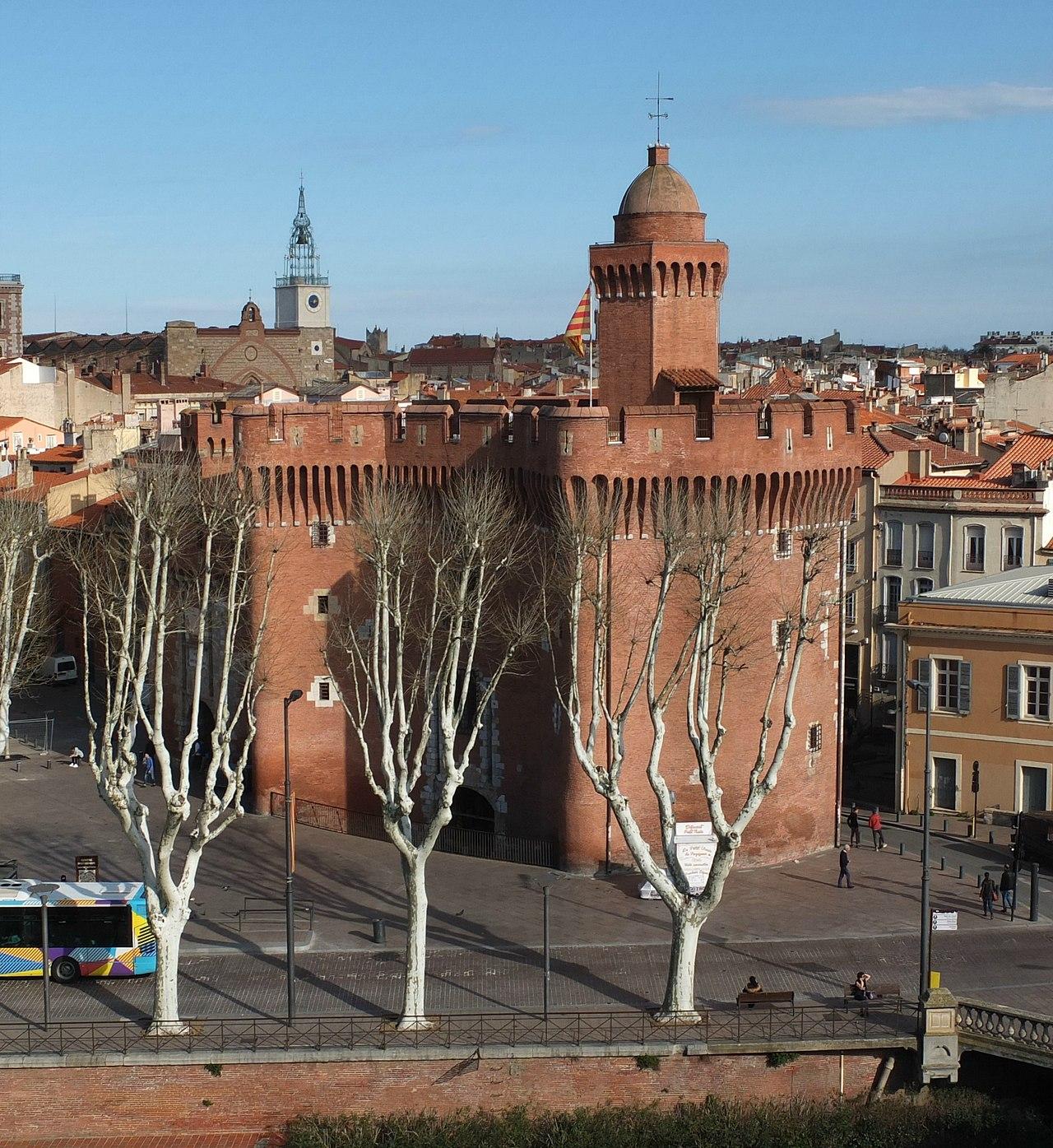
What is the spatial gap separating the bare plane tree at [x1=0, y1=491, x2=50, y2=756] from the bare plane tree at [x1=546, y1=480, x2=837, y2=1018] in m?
17.0

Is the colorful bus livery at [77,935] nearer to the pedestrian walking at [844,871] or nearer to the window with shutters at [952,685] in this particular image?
the pedestrian walking at [844,871]

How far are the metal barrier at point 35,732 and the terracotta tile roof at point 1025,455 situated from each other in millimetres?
34545

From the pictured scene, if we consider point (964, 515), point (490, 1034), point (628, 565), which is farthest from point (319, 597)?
point (964, 515)

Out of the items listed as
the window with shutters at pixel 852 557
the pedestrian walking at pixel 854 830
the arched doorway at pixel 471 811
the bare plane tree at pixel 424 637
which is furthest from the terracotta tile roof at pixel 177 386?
the pedestrian walking at pixel 854 830

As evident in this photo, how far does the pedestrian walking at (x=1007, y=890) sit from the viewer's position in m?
41.9

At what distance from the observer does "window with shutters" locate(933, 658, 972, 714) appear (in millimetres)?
53531

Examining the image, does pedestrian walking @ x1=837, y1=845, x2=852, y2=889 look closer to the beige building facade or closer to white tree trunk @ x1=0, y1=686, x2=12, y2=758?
the beige building facade

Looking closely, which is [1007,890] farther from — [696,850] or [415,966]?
[415,966]

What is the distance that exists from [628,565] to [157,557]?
11.7 metres

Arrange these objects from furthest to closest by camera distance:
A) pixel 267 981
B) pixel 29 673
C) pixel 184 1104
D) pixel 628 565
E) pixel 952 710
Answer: pixel 29 673, pixel 952 710, pixel 628 565, pixel 267 981, pixel 184 1104

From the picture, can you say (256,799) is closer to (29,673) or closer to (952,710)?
(29,673)

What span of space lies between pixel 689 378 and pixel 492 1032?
19.2 m

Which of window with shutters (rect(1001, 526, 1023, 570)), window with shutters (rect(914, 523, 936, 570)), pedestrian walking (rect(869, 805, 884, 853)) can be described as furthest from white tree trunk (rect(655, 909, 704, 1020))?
window with shutters (rect(914, 523, 936, 570))

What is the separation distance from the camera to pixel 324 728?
50625 millimetres
